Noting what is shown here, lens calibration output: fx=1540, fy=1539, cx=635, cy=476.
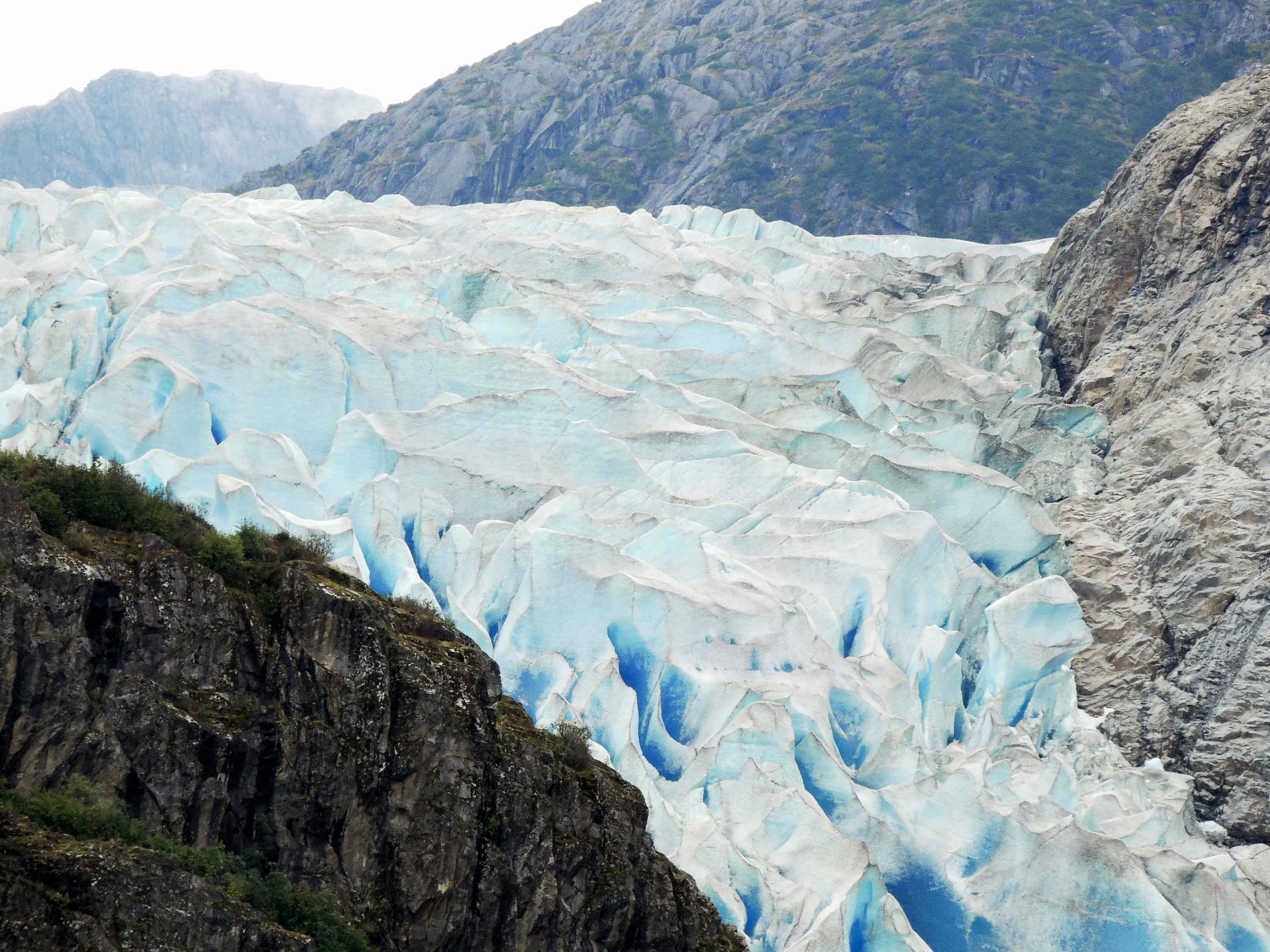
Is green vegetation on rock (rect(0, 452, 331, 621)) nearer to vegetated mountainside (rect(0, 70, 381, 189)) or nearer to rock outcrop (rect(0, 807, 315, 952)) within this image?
rock outcrop (rect(0, 807, 315, 952))

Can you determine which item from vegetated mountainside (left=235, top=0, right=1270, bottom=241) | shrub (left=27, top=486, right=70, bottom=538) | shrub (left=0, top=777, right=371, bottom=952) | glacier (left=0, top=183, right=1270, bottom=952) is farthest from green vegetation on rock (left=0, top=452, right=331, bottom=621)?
vegetated mountainside (left=235, top=0, right=1270, bottom=241)

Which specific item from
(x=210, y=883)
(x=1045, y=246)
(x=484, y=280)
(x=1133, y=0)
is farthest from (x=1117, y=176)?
(x=1133, y=0)

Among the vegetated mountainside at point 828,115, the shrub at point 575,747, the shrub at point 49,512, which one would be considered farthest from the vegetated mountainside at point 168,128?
the shrub at point 49,512

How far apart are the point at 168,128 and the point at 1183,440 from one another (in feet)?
279

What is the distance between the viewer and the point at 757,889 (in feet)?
50.7

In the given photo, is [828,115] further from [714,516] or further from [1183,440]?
[714,516]

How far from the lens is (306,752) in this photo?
1067 centimetres

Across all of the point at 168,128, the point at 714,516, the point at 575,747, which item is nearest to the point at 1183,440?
the point at 714,516

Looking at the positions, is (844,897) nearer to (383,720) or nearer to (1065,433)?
(383,720)

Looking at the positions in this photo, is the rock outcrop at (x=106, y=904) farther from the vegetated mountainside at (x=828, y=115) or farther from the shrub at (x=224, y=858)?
the vegetated mountainside at (x=828, y=115)

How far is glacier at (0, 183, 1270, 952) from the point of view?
657 inches

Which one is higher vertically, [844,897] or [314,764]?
[314,764]

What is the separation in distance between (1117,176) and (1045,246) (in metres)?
7.24

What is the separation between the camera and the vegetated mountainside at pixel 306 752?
32.3 ft
